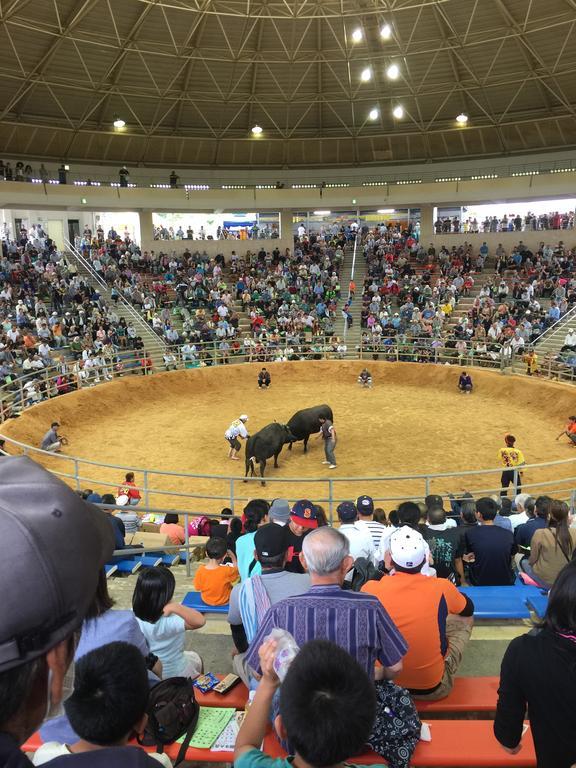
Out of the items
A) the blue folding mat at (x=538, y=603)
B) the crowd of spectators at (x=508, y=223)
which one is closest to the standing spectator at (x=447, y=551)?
the blue folding mat at (x=538, y=603)

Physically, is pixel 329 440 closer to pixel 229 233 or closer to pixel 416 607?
pixel 416 607

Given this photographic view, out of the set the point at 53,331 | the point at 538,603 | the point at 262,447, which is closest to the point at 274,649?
the point at 538,603

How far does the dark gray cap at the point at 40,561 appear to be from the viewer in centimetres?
117

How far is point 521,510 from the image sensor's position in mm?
9492

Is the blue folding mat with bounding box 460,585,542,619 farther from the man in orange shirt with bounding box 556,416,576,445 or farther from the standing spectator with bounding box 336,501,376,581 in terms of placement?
the man in orange shirt with bounding box 556,416,576,445

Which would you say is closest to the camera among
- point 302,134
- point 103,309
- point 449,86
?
point 103,309

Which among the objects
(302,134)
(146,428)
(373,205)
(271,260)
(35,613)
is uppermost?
(302,134)

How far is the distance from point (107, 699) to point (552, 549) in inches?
210

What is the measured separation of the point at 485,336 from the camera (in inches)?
1009

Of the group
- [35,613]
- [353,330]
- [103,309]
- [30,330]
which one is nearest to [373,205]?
[353,330]

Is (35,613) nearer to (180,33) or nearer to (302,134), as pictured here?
(180,33)

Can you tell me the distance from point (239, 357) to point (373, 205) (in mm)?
15629

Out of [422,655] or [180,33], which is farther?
[180,33]

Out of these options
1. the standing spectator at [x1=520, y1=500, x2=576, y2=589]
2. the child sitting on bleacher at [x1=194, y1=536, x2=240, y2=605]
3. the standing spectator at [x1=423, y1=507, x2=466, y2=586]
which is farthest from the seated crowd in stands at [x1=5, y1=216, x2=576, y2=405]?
the standing spectator at [x1=520, y1=500, x2=576, y2=589]
